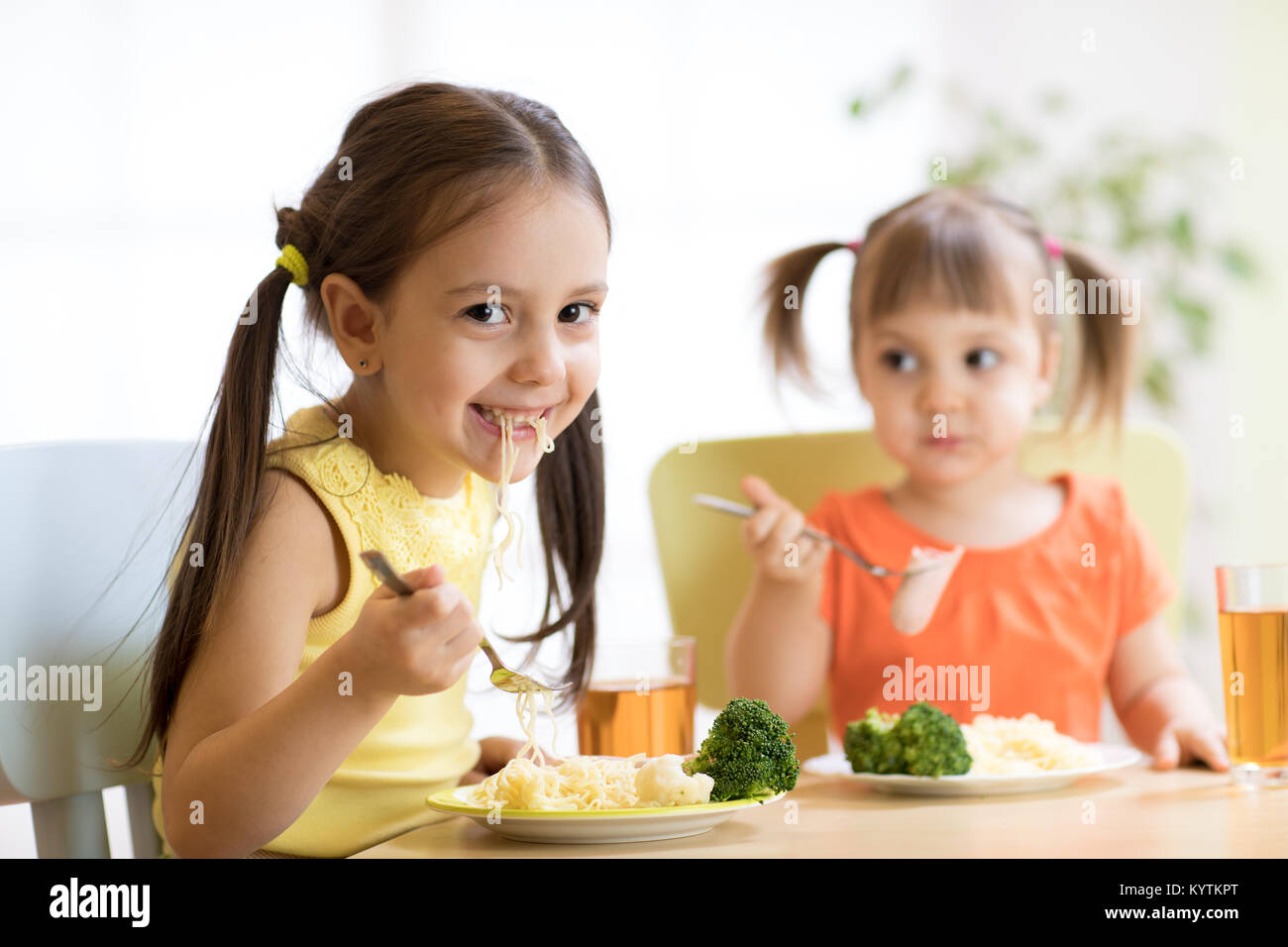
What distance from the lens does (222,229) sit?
362 centimetres

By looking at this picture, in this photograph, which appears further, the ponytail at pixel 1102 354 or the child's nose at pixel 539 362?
the ponytail at pixel 1102 354

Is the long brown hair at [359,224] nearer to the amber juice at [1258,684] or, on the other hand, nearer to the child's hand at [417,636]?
the child's hand at [417,636]

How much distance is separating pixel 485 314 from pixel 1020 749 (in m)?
0.61

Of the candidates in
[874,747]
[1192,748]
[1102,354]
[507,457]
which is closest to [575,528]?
[507,457]

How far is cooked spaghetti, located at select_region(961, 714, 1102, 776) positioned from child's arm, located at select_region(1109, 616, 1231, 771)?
0.54ft

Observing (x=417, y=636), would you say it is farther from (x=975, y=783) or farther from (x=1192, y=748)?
(x=1192, y=748)

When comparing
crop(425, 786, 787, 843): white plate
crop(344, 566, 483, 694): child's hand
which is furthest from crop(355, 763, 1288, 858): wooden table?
crop(344, 566, 483, 694): child's hand

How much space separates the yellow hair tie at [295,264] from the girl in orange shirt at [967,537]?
592 millimetres

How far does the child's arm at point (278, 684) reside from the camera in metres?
0.80

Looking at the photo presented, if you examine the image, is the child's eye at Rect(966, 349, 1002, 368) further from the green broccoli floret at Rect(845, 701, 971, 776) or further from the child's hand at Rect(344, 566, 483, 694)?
the child's hand at Rect(344, 566, 483, 694)

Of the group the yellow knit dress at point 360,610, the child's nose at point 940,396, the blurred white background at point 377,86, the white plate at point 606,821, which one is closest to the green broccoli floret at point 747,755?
the white plate at point 606,821

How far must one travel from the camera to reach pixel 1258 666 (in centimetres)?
103
